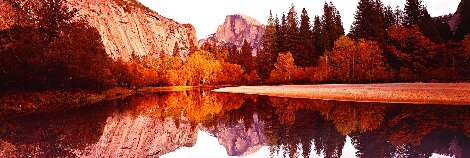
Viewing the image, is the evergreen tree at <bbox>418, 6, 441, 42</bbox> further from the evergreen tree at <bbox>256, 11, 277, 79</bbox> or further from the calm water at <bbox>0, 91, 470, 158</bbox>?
the calm water at <bbox>0, 91, 470, 158</bbox>

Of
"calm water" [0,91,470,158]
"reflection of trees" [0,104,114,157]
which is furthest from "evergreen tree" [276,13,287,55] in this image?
"reflection of trees" [0,104,114,157]

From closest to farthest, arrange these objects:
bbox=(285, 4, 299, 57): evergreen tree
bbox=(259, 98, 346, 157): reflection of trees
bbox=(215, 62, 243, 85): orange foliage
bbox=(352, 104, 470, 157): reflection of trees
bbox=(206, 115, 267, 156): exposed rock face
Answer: bbox=(352, 104, 470, 157): reflection of trees
bbox=(259, 98, 346, 157): reflection of trees
bbox=(206, 115, 267, 156): exposed rock face
bbox=(285, 4, 299, 57): evergreen tree
bbox=(215, 62, 243, 85): orange foliage

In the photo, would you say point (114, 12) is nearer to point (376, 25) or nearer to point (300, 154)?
point (376, 25)

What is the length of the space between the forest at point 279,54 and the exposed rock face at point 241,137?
17998 millimetres

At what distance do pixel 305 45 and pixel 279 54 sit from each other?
854 centimetres

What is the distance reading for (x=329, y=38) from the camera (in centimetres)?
8119

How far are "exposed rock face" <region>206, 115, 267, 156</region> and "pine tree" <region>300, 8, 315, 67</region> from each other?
6191 cm

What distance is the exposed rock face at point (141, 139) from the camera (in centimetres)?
1110

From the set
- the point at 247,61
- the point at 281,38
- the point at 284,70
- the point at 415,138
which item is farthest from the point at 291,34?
the point at 415,138

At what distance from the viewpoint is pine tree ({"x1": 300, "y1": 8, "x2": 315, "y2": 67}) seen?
78500mm

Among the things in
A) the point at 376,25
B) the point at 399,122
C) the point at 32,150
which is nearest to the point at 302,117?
the point at 399,122

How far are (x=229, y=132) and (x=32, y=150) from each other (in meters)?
8.11

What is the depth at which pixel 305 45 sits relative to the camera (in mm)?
81625

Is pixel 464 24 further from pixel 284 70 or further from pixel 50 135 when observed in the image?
pixel 50 135
